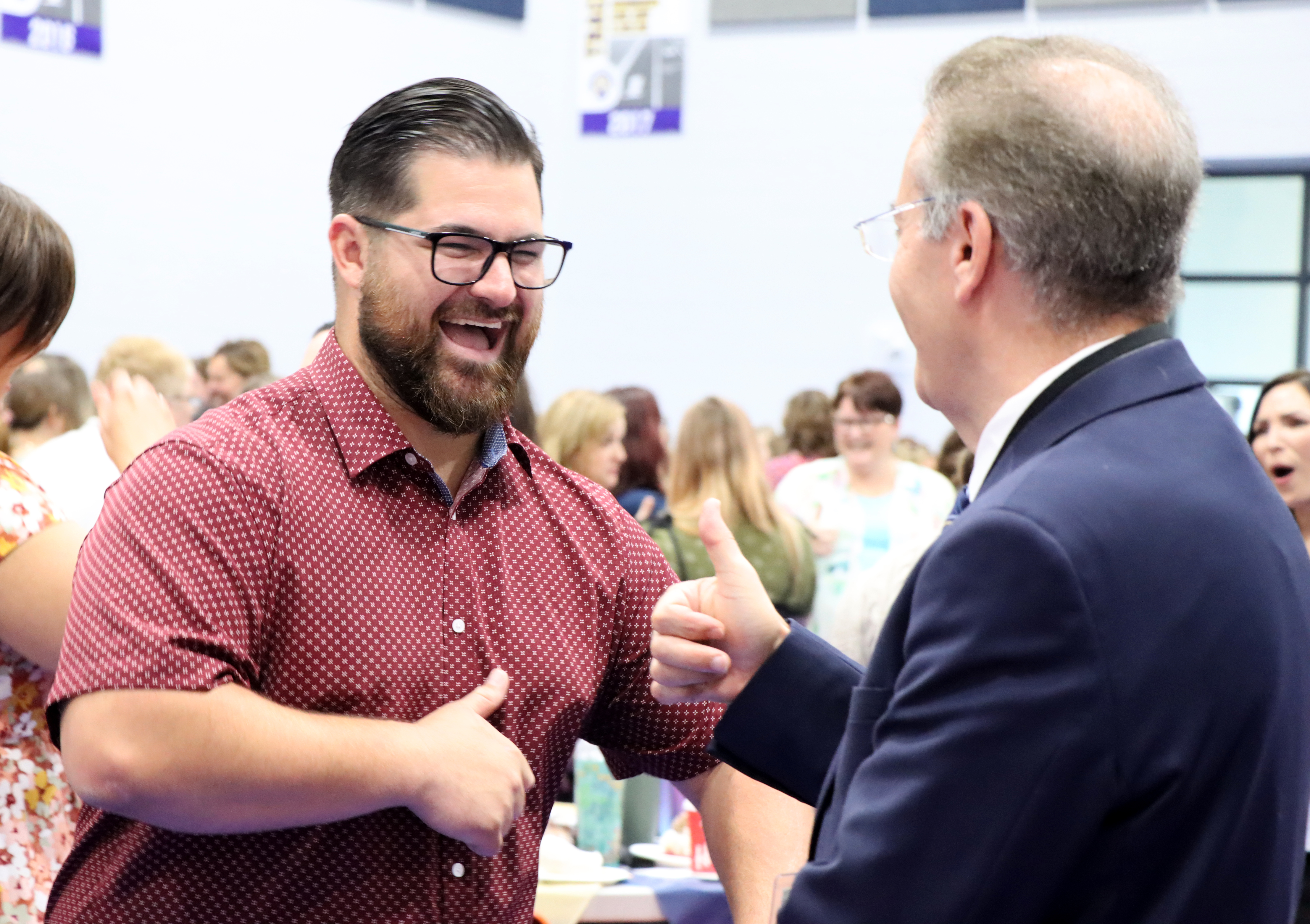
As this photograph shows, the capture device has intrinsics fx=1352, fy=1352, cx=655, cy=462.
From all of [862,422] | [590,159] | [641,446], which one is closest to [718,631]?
[641,446]

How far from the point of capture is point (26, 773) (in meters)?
1.75

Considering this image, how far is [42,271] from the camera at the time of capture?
179 centimetres

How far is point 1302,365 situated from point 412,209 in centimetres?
851

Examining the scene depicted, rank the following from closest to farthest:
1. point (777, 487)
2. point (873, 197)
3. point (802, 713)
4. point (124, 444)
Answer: point (802, 713)
point (124, 444)
point (777, 487)
point (873, 197)

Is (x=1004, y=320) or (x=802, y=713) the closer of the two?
(x=1004, y=320)

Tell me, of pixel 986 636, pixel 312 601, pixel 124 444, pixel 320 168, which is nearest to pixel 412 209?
pixel 312 601

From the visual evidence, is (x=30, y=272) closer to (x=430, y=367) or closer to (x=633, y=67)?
(x=430, y=367)

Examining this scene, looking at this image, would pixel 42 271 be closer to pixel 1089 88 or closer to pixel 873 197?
pixel 1089 88

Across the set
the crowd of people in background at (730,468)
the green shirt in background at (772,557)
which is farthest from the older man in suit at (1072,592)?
the green shirt in background at (772,557)

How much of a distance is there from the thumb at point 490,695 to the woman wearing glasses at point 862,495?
126 inches

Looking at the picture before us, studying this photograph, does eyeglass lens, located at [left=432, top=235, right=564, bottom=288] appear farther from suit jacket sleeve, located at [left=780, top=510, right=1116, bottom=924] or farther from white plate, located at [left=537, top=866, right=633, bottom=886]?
white plate, located at [left=537, top=866, right=633, bottom=886]

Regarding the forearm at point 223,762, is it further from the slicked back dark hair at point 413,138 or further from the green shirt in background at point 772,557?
the green shirt in background at point 772,557

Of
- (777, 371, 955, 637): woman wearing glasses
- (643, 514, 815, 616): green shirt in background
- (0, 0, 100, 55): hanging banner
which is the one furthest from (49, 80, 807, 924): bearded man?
(0, 0, 100, 55): hanging banner

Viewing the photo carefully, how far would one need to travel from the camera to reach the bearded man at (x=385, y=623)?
1301 mm
